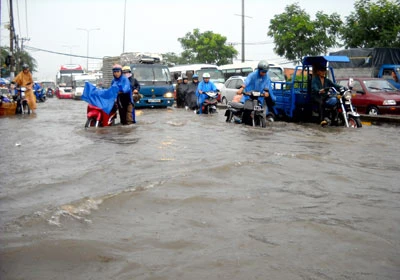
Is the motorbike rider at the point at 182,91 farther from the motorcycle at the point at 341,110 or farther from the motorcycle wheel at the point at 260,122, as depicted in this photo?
the motorcycle wheel at the point at 260,122

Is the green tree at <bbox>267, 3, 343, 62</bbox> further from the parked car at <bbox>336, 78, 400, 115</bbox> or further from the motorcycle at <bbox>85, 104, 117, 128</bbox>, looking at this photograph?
the motorcycle at <bbox>85, 104, 117, 128</bbox>

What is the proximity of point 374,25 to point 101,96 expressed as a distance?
18.4 m

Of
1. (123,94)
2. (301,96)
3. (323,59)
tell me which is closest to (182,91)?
(301,96)

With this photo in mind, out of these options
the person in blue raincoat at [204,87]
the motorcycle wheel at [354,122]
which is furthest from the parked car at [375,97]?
the person in blue raincoat at [204,87]

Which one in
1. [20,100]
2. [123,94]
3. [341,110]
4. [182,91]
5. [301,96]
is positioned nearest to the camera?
[123,94]

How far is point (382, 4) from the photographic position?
2480cm

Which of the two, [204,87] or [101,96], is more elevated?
[204,87]

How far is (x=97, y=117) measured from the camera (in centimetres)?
1161

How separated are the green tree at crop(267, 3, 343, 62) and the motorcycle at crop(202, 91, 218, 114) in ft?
43.3

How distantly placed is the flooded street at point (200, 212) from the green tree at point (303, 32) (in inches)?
826

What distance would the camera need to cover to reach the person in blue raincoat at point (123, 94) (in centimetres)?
1165

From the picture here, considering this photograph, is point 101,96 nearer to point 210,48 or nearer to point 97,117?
point 97,117

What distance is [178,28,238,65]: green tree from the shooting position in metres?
48.7

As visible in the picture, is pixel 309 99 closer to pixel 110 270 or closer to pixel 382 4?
pixel 110 270
